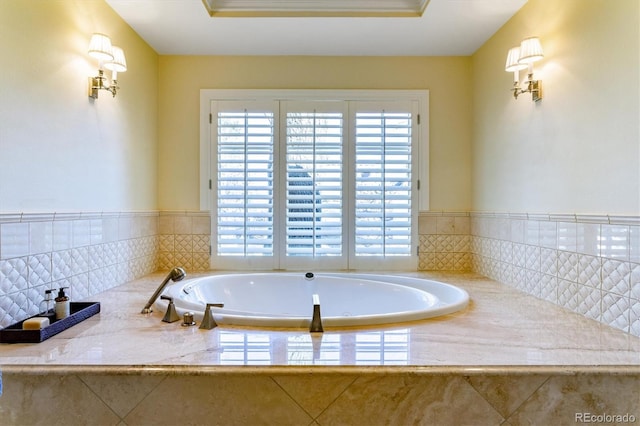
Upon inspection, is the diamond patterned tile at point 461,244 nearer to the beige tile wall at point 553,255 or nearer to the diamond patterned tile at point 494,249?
the beige tile wall at point 553,255

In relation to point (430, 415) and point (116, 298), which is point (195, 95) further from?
point (430, 415)

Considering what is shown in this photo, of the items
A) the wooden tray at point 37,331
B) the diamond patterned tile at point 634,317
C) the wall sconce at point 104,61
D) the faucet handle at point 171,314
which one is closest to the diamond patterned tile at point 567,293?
the diamond patterned tile at point 634,317

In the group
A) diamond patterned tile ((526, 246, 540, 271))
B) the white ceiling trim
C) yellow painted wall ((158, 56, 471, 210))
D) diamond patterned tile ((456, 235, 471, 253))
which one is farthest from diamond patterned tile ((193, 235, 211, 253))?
diamond patterned tile ((526, 246, 540, 271))

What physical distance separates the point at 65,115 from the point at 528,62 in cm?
241

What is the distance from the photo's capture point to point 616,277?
1376mm

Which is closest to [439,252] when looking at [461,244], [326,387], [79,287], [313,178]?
[461,244]

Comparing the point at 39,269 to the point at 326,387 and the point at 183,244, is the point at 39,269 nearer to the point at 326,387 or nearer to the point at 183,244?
the point at 183,244

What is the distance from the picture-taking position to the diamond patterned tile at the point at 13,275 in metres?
1.36

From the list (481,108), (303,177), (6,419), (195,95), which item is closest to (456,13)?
(481,108)

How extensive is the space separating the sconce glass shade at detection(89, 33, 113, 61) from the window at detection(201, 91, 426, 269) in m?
0.85

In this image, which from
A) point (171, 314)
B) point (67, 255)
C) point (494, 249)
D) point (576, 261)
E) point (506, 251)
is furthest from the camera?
point (494, 249)

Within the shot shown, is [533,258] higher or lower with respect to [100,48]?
lower

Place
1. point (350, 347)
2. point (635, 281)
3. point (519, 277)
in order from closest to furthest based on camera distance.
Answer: point (350, 347)
point (635, 281)
point (519, 277)

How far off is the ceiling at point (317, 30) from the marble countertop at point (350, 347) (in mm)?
1751
